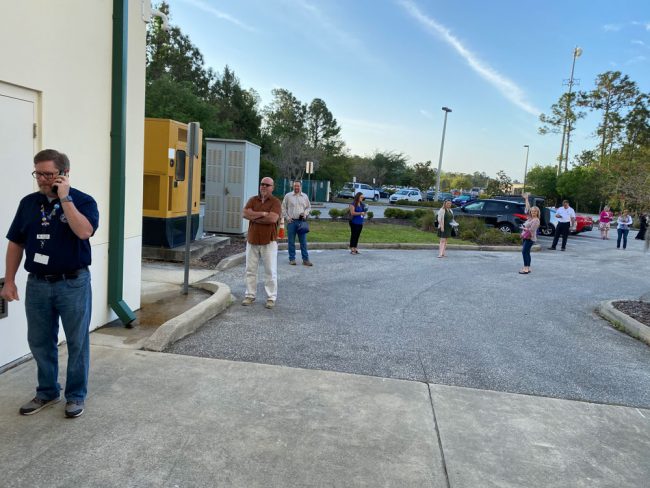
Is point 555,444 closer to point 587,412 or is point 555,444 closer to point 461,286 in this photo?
point 587,412

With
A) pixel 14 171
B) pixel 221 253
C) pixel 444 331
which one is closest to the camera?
pixel 14 171

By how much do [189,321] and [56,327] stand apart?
6.60ft

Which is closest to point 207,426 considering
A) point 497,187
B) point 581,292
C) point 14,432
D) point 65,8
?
point 14,432

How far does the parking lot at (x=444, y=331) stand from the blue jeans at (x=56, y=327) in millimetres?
1454

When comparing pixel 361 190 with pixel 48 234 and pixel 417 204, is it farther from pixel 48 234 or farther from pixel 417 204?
pixel 48 234

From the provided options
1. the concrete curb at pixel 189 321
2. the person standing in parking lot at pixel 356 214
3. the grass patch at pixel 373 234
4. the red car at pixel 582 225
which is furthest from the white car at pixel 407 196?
the concrete curb at pixel 189 321

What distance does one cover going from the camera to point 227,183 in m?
12.8

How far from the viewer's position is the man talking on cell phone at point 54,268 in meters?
3.29

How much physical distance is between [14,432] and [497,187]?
64.0 metres

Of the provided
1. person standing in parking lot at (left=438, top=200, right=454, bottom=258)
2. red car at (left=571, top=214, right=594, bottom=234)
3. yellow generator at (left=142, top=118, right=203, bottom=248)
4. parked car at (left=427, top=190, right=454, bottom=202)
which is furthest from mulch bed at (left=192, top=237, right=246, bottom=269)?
parked car at (left=427, top=190, right=454, bottom=202)

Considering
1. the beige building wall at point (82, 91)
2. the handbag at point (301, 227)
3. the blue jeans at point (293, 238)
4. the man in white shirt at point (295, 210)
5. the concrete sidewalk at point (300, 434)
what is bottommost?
the concrete sidewalk at point (300, 434)

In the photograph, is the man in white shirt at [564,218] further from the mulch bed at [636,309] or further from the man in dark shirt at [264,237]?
the man in dark shirt at [264,237]

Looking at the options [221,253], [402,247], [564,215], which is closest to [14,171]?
[221,253]

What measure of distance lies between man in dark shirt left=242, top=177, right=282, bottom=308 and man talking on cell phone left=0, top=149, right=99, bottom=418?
3.51m
